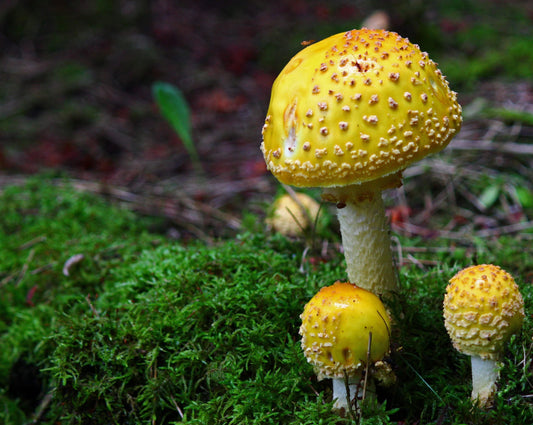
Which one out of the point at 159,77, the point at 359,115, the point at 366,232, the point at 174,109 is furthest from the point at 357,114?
the point at 159,77

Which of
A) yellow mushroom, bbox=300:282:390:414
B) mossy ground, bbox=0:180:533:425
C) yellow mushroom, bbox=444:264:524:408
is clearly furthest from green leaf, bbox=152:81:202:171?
yellow mushroom, bbox=444:264:524:408

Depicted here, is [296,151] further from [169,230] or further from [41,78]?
[41,78]

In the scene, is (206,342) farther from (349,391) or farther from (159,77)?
(159,77)

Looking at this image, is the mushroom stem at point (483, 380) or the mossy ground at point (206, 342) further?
the mossy ground at point (206, 342)

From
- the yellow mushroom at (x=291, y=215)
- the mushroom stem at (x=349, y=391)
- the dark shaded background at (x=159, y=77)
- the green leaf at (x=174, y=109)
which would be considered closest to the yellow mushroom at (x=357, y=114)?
the mushroom stem at (x=349, y=391)

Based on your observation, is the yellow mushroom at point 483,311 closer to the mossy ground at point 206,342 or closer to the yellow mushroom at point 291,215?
the mossy ground at point 206,342

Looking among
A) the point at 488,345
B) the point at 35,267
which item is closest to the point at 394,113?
the point at 488,345
